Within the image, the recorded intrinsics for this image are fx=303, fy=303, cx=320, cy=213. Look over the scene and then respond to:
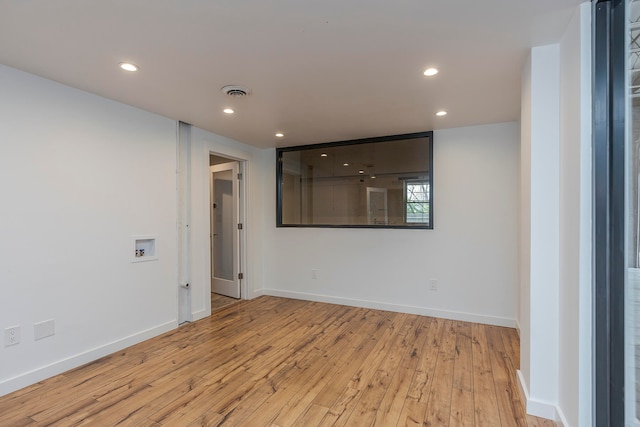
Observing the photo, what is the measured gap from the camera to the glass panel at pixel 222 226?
4746mm

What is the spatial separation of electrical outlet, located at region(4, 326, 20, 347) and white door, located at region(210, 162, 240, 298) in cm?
257

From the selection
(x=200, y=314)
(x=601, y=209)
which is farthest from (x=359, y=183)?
(x=601, y=209)

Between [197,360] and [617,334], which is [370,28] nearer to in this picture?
[617,334]

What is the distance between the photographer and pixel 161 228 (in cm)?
321

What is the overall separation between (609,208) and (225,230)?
176 inches

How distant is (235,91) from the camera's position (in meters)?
2.53

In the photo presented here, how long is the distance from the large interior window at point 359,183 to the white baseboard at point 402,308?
1040mm

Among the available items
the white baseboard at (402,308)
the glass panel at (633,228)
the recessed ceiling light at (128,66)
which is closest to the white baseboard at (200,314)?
the white baseboard at (402,308)

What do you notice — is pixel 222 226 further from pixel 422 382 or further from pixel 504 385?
pixel 504 385

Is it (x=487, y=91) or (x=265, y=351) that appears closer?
(x=487, y=91)

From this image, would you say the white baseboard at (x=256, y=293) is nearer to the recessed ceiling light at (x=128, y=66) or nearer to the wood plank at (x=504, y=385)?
the wood plank at (x=504, y=385)

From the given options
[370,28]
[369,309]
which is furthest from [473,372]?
[370,28]

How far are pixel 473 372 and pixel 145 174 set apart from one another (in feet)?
11.5

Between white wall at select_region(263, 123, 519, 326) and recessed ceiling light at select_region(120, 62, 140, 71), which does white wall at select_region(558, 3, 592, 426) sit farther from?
recessed ceiling light at select_region(120, 62, 140, 71)
